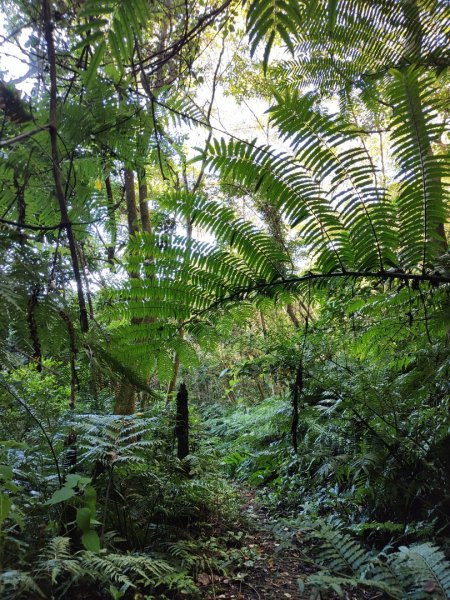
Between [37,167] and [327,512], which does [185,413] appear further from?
[37,167]

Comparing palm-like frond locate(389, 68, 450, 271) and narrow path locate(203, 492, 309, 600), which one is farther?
narrow path locate(203, 492, 309, 600)

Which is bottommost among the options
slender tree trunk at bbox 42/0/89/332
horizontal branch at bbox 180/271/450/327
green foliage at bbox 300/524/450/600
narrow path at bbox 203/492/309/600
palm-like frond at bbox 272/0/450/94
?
narrow path at bbox 203/492/309/600

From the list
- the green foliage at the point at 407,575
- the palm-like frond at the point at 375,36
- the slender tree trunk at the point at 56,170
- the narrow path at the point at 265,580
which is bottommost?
the narrow path at the point at 265,580

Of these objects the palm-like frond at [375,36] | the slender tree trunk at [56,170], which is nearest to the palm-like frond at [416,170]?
the palm-like frond at [375,36]

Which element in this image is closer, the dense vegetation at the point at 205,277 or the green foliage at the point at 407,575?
the dense vegetation at the point at 205,277

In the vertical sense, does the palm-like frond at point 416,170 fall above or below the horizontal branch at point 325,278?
above

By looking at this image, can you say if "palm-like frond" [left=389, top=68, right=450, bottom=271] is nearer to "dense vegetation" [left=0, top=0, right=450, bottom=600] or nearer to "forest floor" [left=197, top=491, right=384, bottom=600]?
"dense vegetation" [left=0, top=0, right=450, bottom=600]

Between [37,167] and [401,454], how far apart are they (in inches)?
118

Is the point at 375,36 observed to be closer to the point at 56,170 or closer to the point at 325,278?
the point at 325,278

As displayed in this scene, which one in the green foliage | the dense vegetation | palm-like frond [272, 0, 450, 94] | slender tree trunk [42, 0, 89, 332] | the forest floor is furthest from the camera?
the forest floor

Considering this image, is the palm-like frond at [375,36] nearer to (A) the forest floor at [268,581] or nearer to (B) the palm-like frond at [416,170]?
(B) the palm-like frond at [416,170]

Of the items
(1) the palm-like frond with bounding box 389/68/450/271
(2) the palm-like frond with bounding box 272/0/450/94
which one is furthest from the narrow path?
(2) the palm-like frond with bounding box 272/0/450/94

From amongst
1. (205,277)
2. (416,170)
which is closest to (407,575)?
(205,277)

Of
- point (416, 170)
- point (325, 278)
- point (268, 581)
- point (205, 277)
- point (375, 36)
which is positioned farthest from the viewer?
point (268, 581)
